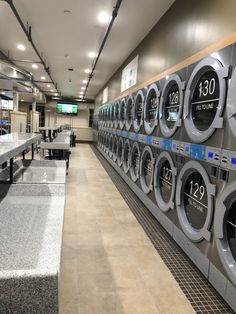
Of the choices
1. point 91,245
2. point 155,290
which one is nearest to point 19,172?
point 91,245

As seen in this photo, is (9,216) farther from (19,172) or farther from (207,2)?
(207,2)

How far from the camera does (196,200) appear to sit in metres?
2.79

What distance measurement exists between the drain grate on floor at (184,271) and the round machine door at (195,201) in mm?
303

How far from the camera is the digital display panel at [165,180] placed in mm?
3607

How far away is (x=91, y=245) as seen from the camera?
2977mm

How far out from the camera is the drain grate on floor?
6.92ft

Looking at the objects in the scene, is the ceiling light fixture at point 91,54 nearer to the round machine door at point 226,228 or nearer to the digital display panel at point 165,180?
the digital display panel at point 165,180

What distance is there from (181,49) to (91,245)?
270 centimetres

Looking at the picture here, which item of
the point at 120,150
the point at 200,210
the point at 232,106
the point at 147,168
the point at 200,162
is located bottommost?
the point at 200,210

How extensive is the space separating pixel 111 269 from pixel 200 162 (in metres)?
1.38

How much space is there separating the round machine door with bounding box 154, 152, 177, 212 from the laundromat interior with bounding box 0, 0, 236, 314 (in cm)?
2

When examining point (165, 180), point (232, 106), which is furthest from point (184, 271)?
point (232, 106)

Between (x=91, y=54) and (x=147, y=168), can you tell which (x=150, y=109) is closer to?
(x=147, y=168)

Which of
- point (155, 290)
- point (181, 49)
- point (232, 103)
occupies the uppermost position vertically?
point (181, 49)
